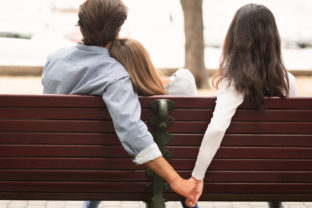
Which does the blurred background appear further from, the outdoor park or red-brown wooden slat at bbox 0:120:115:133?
red-brown wooden slat at bbox 0:120:115:133

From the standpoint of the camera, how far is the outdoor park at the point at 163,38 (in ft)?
32.8

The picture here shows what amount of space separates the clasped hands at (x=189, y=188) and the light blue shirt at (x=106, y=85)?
0.19 m

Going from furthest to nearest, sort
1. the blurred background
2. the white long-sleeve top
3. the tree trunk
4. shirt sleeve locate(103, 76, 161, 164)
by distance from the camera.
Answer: the blurred background
the tree trunk
the white long-sleeve top
shirt sleeve locate(103, 76, 161, 164)

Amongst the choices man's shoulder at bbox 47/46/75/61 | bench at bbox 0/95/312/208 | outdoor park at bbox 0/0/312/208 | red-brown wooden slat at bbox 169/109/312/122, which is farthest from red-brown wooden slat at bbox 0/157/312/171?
outdoor park at bbox 0/0/312/208

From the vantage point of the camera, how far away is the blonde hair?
2691mm

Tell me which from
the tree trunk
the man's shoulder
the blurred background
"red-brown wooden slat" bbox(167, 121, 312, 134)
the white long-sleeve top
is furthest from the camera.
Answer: the blurred background

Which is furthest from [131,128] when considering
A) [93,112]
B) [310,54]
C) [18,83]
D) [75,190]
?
[310,54]

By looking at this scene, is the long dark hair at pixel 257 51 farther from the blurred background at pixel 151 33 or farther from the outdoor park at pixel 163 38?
the blurred background at pixel 151 33

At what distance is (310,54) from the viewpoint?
16.3 meters

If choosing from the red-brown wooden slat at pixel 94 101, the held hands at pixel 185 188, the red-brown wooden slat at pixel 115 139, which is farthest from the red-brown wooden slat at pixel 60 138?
the held hands at pixel 185 188

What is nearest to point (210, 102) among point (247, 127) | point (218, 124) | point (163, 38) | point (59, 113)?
point (218, 124)

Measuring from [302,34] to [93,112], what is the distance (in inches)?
635

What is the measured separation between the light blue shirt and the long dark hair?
1.70 ft

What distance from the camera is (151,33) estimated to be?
57.9ft
